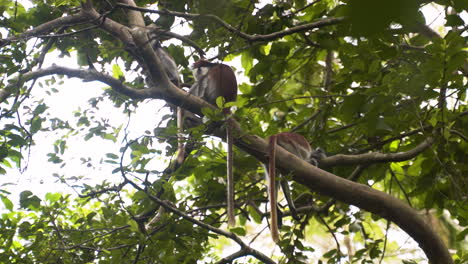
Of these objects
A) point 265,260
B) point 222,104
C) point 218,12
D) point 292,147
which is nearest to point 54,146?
point 222,104

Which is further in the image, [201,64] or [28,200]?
[201,64]

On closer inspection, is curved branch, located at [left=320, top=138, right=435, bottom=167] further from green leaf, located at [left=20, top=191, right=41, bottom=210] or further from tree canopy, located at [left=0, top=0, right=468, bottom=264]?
green leaf, located at [left=20, top=191, right=41, bottom=210]

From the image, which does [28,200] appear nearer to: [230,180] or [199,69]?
[230,180]

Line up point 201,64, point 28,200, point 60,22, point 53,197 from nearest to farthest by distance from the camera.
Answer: point 28,200
point 60,22
point 53,197
point 201,64

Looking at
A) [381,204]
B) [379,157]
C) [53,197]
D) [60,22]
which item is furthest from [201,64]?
[381,204]

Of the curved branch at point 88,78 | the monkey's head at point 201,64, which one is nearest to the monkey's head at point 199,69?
the monkey's head at point 201,64

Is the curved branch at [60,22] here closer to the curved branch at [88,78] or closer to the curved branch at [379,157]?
the curved branch at [88,78]

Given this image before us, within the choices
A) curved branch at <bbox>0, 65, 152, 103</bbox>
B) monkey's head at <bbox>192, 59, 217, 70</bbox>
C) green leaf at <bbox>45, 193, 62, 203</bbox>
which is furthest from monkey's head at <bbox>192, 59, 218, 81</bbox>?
green leaf at <bbox>45, 193, 62, 203</bbox>

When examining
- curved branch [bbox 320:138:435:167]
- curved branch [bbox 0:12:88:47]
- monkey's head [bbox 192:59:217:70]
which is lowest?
curved branch [bbox 320:138:435:167]

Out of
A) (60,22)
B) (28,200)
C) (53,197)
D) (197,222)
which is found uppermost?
(60,22)

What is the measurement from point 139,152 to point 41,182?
977mm

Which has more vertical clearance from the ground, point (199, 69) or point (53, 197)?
point (199, 69)

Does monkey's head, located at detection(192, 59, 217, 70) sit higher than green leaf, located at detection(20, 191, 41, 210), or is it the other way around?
monkey's head, located at detection(192, 59, 217, 70)

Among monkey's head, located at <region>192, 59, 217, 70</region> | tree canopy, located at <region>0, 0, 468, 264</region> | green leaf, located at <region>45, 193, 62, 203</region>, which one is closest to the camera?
tree canopy, located at <region>0, 0, 468, 264</region>
